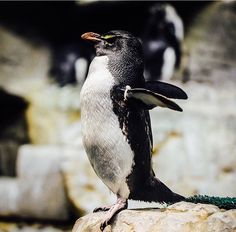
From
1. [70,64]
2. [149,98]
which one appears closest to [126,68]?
[149,98]

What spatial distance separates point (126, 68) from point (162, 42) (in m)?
4.37

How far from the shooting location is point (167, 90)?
2.34 meters

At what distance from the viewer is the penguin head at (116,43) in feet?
8.00

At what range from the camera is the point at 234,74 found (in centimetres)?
632

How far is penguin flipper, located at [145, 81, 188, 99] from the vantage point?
7.62 feet

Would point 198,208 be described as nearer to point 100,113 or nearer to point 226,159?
point 100,113

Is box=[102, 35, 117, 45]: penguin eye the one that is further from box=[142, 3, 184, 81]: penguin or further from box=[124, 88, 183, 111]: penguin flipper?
box=[142, 3, 184, 81]: penguin

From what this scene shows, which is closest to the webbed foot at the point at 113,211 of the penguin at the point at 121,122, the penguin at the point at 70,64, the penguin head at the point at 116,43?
the penguin at the point at 121,122

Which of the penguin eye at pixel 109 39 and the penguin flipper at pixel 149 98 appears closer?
the penguin flipper at pixel 149 98

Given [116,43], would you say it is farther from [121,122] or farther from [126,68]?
[121,122]

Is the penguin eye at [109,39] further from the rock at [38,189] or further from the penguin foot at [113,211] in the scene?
the rock at [38,189]

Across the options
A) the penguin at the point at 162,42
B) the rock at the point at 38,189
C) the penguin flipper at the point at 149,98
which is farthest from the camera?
the penguin at the point at 162,42

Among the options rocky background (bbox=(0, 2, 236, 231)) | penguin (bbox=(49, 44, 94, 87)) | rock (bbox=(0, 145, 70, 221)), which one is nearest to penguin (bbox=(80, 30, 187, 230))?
rocky background (bbox=(0, 2, 236, 231))

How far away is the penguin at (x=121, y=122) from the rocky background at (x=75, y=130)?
5.05 feet
